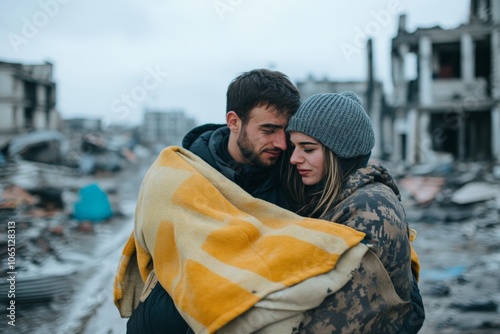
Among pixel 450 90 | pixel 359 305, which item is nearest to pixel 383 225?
pixel 359 305

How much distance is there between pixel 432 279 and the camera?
602 cm

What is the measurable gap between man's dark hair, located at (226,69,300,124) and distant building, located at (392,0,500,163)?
18.9 meters

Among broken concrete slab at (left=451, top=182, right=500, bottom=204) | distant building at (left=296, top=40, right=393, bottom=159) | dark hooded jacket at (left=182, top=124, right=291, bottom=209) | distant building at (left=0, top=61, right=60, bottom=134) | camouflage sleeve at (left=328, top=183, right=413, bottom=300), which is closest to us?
camouflage sleeve at (left=328, top=183, right=413, bottom=300)

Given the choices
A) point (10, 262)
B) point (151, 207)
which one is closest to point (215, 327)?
point (151, 207)

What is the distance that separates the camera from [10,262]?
219 inches

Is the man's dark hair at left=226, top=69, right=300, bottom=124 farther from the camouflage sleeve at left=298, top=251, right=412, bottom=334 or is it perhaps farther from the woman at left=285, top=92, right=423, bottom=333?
the camouflage sleeve at left=298, top=251, right=412, bottom=334

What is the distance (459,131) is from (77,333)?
68.0 feet

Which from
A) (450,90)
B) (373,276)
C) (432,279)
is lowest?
(432,279)

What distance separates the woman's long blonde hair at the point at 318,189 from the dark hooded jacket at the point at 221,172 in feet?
0.32

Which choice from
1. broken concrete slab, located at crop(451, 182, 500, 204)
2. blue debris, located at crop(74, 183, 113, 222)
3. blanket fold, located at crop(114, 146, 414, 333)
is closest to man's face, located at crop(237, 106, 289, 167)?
blanket fold, located at crop(114, 146, 414, 333)

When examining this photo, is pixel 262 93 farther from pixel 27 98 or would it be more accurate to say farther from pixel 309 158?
pixel 27 98

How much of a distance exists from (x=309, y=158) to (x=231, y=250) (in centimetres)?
67

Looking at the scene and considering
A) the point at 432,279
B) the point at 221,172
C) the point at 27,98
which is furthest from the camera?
the point at 27,98

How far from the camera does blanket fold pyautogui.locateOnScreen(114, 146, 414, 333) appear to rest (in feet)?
5.23
